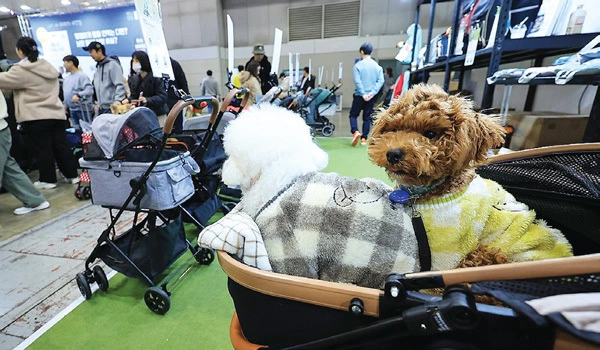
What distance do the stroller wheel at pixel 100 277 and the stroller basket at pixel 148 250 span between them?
8 cm

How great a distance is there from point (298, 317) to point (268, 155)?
41cm

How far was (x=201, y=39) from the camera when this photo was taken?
1062cm

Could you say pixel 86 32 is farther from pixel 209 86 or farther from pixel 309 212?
pixel 309 212

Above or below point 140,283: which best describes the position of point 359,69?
above

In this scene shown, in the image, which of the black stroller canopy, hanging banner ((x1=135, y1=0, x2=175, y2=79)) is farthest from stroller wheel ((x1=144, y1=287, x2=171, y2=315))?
hanging banner ((x1=135, y1=0, x2=175, y2=79))

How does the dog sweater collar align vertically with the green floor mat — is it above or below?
above

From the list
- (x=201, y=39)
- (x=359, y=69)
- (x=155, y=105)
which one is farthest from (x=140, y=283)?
(x=201, y=39)

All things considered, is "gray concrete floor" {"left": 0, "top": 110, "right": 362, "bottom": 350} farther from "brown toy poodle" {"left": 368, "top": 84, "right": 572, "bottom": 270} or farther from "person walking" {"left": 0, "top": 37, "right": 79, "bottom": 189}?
"brown toy poodle" {"left": 368, "top": 84, "right": 572, "bottom": 270}

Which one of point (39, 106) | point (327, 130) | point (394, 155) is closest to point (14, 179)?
point (39, 106)

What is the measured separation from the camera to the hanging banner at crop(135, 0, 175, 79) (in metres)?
1.42

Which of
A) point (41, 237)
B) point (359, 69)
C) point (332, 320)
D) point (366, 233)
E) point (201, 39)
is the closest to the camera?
point (332, 320)

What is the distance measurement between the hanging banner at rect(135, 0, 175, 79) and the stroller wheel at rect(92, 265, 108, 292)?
111cm

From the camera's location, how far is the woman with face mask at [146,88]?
2602 millimetres

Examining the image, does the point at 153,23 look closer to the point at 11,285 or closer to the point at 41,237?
the point at 11,285
